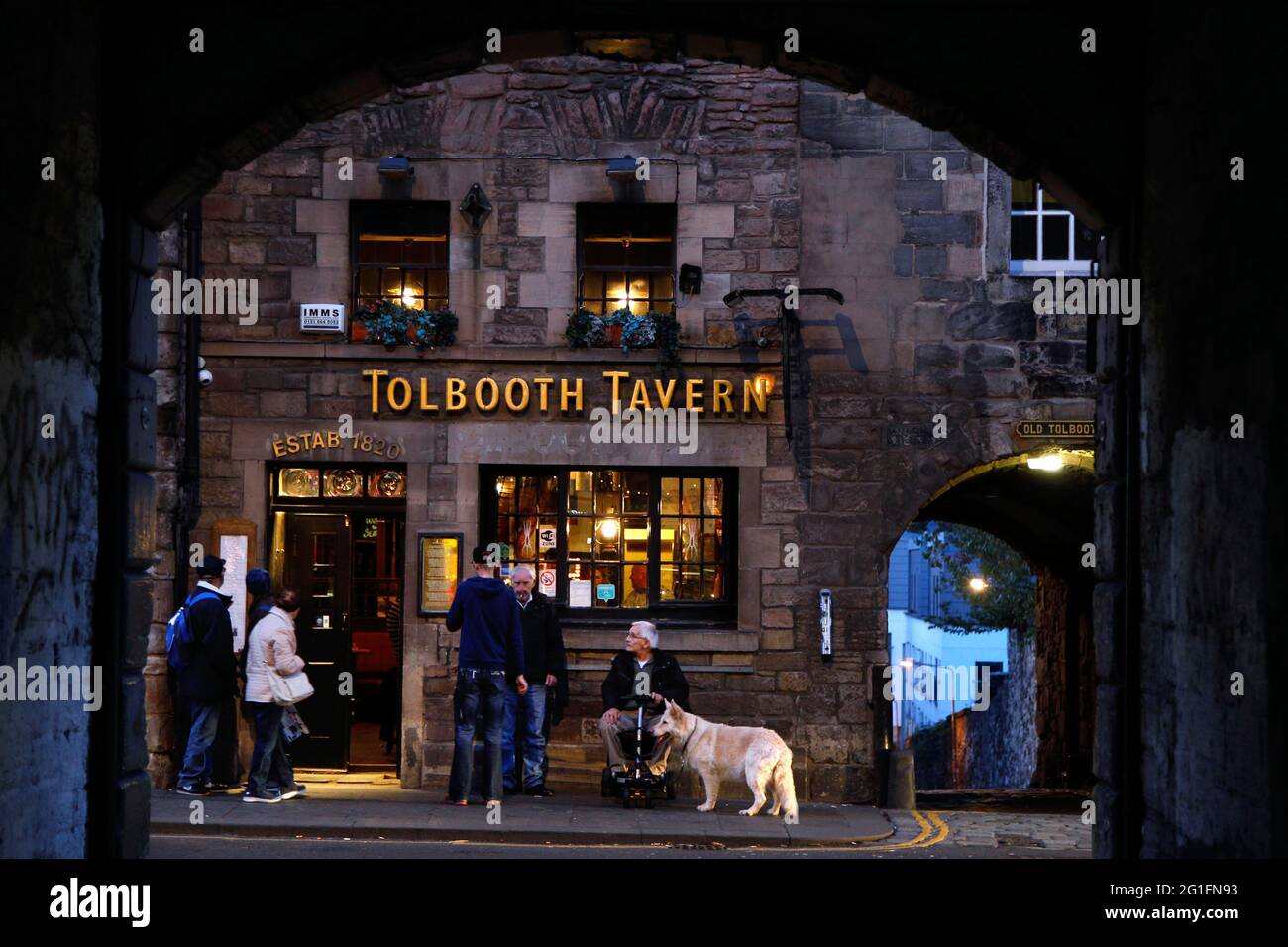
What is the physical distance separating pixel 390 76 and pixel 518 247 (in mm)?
8505

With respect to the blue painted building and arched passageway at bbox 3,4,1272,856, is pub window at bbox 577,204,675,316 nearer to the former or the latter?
arched passageway at bbox 3,4,1272,856

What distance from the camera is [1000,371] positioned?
16.6 m

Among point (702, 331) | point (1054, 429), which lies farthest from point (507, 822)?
point (1054, 429)

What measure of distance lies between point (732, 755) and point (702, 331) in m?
4.23

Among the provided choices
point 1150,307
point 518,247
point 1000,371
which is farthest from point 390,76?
point 1000,371

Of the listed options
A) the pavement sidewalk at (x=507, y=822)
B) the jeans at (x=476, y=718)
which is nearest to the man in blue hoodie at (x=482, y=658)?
the jeans at (x=476, y=718)

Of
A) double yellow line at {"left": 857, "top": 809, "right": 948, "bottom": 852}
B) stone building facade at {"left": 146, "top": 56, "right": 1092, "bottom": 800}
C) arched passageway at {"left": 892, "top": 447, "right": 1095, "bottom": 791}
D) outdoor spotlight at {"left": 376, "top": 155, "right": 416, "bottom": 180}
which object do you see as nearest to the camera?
double yellow line at {"left": 857, "top": 809, "right": 948, "bottom": 852}

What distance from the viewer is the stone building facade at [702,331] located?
Answer: 54.0 ft

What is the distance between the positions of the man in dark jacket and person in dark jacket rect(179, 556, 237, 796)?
3.18m

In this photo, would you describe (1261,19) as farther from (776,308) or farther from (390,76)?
(776,308)

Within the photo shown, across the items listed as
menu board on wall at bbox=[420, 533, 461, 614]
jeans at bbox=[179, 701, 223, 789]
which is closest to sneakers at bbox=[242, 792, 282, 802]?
jeans at bbox=[179, 701, 223, 789]

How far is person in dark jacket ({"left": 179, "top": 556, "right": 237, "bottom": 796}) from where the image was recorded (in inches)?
563

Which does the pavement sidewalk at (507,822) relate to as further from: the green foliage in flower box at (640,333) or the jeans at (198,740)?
the green foliage in flower box at (640,333)

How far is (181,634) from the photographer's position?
47.5 feet
